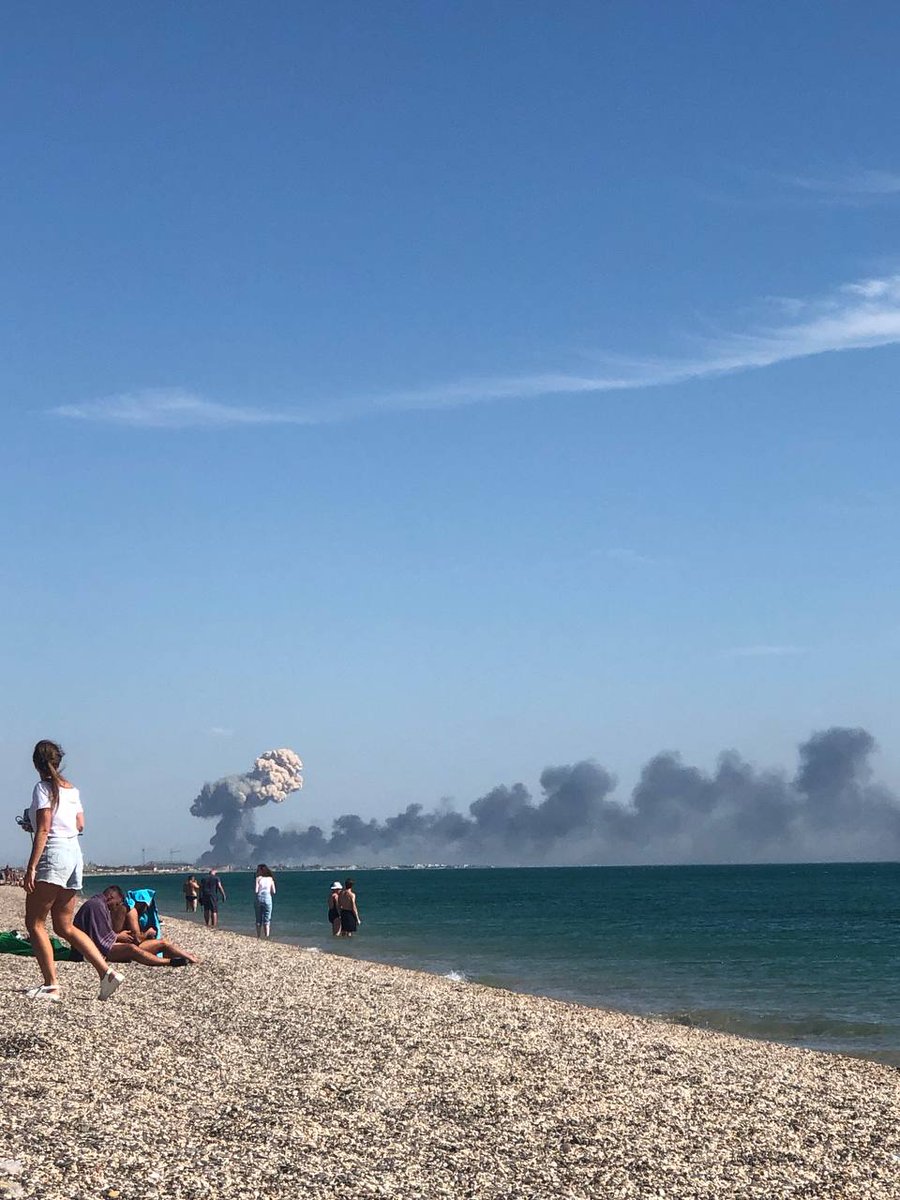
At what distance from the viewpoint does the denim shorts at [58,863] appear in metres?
11.9

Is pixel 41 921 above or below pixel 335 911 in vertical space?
above

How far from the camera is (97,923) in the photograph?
1510 cm

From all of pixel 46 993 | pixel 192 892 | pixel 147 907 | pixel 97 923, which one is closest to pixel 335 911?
pixel 192 892

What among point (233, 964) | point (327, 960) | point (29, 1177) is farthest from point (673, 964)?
point (29, 1177)

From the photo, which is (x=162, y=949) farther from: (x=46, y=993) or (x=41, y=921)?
(x=41, y=921)

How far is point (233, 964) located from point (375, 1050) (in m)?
12.4

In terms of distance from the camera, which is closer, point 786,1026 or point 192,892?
point 786,1026

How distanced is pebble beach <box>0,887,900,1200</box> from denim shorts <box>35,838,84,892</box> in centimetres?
177

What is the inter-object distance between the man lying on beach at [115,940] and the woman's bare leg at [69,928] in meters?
2.04

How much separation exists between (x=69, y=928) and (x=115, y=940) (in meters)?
3.49

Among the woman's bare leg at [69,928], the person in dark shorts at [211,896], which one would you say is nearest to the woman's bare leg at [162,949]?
the woman's bare leg at [69,928]

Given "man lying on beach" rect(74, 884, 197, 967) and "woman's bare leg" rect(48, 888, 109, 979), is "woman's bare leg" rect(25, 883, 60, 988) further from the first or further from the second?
"man lying on beach" rect(74, 884, 197, 967)

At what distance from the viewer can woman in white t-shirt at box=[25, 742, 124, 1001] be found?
464 inches

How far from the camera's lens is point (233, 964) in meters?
25.3
